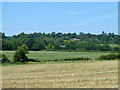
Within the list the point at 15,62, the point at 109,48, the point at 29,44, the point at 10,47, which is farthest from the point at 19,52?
the point at 109,48

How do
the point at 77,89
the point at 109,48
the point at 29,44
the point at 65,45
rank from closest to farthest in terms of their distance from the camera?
1. the point at 77,89
2. the point at 29,44
3. the point at 109,48
4. the point at 65,45

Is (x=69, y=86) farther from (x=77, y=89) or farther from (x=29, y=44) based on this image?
(x=29, y=44)

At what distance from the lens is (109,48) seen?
219 feet

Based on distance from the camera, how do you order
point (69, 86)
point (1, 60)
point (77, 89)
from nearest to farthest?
point (77, 89) < point (69, 86) < point (1, 60)

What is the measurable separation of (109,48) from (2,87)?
5802cm

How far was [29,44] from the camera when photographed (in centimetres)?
6188

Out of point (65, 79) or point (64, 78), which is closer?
point (65, 79)

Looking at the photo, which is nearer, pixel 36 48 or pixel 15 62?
pixel 15 62

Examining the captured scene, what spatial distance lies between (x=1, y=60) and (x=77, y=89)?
31.8 m

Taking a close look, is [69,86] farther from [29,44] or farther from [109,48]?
[109,48]

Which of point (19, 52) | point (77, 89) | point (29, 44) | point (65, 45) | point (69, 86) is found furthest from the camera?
point (65, 45)

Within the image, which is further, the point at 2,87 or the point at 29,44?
the point at 29,44

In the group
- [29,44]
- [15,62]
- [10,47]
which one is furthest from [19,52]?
[29,44]

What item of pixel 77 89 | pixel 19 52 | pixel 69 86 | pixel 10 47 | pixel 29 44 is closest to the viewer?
pixel 77 89
